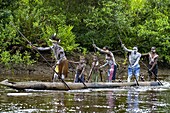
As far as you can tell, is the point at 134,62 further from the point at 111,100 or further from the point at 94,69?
the point at 111,100

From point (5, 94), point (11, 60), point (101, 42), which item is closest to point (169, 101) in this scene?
point (5, 94)

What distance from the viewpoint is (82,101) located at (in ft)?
49.7

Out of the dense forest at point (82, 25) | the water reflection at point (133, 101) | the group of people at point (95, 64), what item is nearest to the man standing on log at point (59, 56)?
the group of people at point (95, 64)

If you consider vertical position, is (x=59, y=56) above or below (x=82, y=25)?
below

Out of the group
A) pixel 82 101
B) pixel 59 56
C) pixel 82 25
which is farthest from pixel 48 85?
pixel 82 25

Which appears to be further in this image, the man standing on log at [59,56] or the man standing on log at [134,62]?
the man standing on log at [134,62]

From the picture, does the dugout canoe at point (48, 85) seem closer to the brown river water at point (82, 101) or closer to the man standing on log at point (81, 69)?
the brown river water at point (82, 101)

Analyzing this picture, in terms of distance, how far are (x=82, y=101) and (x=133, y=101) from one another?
1.73 m

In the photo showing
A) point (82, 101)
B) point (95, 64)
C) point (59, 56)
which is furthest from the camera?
point (95, 64)

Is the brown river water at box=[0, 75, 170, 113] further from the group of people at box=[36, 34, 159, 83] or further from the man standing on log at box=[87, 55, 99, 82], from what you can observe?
the man standing on log at box=[87, 55, 99, 82]

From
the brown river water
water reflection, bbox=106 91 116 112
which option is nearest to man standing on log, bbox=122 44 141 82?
the brown river water

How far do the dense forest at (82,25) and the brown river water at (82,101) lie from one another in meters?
11.0

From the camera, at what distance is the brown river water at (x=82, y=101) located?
513 inches

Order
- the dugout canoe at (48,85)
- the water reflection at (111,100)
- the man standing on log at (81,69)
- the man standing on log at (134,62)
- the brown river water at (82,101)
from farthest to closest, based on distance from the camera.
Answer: the man standing on log at (134,62) → the man standing on log at (81,69) → the dugout canoe at (48,85) → the water reflection at (111,100) → the brown river water at (82,101)
